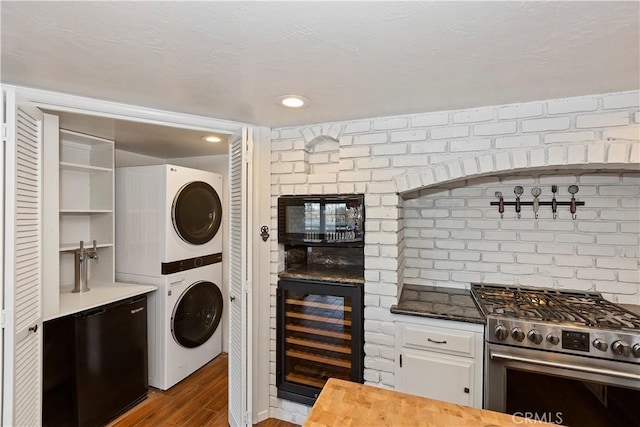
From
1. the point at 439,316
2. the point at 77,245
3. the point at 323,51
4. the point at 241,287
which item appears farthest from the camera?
the point at 77,245

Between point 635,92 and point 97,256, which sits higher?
point 635,92

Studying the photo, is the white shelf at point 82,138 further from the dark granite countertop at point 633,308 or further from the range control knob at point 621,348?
the dark granite countertop at point 633,308

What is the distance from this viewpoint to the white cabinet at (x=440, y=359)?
71.1 inches

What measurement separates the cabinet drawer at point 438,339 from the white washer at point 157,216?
6.67ft

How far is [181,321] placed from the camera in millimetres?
2770

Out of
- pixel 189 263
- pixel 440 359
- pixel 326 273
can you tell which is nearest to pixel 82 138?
pixel 189 263

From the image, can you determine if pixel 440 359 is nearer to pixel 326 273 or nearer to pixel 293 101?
pixel 326 273

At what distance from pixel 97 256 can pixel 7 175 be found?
144 cm

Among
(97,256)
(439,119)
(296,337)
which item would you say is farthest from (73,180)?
(439,119)

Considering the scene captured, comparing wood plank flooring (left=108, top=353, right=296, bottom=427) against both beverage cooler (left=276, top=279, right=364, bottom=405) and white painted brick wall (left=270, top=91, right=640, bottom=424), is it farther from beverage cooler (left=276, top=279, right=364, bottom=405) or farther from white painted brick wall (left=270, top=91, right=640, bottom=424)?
white painted brick wall (left=270, top=91, right=640, bottom=424)

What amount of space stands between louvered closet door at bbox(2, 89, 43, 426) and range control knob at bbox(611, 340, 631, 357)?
116 inches

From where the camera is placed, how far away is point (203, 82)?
4.91ft

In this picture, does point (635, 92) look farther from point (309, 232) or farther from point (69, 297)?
point (69, 297)

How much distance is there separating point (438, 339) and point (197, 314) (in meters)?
2.23
